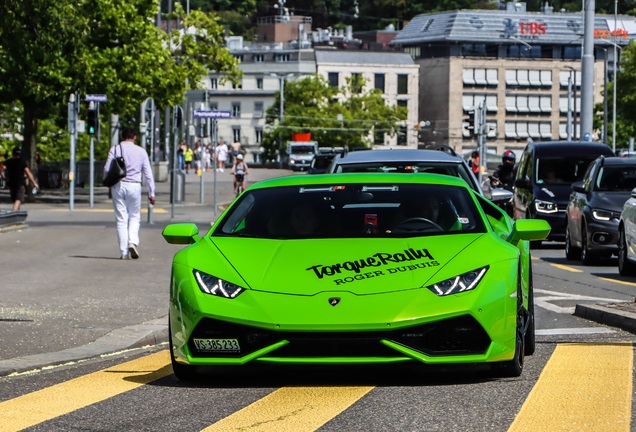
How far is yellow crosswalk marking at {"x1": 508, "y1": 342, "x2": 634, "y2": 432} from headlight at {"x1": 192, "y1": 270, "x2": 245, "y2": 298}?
1635 mm

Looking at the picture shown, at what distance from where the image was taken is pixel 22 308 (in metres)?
9.88

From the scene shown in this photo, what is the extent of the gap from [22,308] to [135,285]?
8.00ft

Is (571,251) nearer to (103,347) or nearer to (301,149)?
(103,347)

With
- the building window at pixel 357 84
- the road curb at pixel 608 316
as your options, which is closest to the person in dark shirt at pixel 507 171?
the road curb at pixel 608 316

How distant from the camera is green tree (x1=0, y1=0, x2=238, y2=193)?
31.5 m

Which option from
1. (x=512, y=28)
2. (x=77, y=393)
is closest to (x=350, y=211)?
(x=77, y=393)

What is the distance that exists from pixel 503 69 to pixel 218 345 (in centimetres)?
11988

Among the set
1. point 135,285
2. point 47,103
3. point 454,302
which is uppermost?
point 47,103

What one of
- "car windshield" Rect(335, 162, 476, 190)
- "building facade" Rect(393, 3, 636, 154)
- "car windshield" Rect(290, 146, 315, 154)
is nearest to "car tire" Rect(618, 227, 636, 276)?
"car windshield" Rect(335, 162, 476, 190)

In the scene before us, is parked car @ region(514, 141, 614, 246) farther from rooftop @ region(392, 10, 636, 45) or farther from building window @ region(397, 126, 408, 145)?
rooftop @ region(392, 10, 636, 45)

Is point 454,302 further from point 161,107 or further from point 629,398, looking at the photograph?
point 161,107

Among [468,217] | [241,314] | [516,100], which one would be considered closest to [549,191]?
[468,217]

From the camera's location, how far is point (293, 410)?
533 centimetres

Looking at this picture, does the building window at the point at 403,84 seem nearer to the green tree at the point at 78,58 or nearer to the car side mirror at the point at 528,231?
the green tree at the point at 78,58
